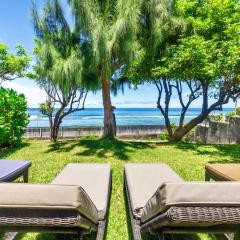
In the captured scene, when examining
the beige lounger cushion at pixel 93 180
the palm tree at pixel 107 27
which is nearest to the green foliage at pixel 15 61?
the palm tree at pixel 107 27

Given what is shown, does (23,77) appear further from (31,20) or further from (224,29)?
(224,29)

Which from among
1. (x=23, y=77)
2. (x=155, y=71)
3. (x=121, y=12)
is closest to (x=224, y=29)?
(x=155, y=71)

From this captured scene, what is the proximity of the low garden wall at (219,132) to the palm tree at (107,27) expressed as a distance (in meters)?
6.38

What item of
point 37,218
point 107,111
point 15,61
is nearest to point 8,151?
point 107,111

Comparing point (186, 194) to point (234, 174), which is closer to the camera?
point (186, 194)

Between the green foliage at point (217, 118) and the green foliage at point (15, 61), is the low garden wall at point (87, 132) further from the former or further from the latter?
the green foliage at point (217, 118)

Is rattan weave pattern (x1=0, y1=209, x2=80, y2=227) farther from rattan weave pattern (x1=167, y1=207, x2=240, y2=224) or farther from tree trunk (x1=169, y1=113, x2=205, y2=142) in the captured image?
tree trunk (x1=169, y1=113, x2=205, y2=142)

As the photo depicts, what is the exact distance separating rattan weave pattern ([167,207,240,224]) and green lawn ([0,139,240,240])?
1852mm

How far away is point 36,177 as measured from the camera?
588cm

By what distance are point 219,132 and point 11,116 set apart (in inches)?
392

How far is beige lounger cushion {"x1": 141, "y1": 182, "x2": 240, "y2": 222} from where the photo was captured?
2115 millimetres

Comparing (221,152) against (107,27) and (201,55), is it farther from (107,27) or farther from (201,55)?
(107,27)

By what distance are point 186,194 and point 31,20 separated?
32.1 ft

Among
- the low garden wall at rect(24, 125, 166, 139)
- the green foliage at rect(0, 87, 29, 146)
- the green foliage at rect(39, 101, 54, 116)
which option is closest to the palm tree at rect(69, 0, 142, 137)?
the green foliage at rect(0, 87, 29, 146)
